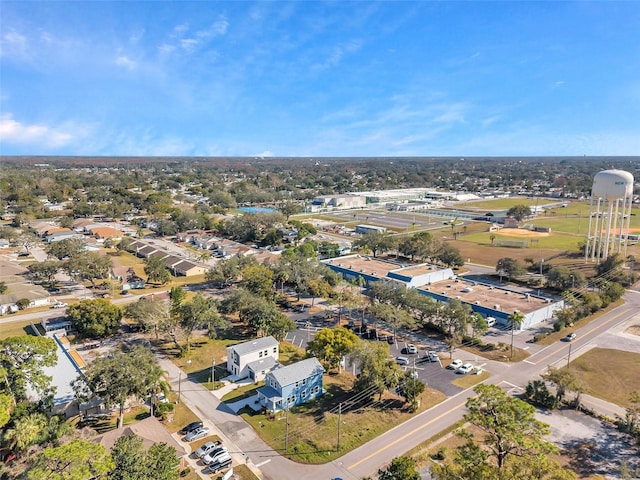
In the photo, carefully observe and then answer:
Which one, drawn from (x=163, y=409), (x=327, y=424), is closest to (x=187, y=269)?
(x=163, y=409)

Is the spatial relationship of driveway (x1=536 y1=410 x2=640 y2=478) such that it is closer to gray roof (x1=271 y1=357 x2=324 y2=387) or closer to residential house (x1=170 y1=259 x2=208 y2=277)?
gray roof (x1=271 y1=357 x2=324 y2=387)

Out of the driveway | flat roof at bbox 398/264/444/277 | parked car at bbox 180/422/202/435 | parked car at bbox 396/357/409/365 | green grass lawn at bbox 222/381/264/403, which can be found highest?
flat roof at bbox 398/264/444/277

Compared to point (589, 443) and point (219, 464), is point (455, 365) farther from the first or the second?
point (219, 464)

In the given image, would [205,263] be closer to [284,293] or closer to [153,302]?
[284,293]

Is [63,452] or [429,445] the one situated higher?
[63,452]

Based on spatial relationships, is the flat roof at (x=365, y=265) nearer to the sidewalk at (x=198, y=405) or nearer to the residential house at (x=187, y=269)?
the residential house at (x=187, y=269)

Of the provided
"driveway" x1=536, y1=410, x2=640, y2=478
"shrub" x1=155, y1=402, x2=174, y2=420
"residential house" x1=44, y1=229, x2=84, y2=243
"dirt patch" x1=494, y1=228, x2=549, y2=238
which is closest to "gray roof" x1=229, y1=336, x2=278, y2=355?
"shrub" x1=155, y1=402, x2=174, y2=420

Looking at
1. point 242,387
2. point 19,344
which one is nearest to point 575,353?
point 242,387
